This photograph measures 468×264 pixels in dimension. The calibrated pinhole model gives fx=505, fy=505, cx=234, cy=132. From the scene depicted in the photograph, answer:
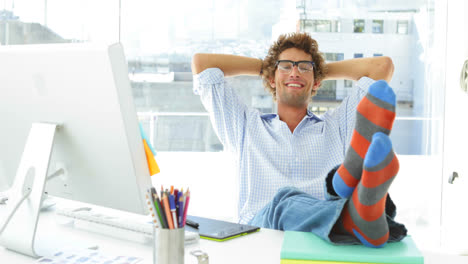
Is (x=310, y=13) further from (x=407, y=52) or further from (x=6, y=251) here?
(x=6, y=251)

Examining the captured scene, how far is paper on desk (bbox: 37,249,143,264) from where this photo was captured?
104cm

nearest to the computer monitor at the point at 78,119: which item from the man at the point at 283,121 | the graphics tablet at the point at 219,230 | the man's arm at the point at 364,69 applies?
the graphics tablet at the point at 219,230

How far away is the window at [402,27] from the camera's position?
360 cm

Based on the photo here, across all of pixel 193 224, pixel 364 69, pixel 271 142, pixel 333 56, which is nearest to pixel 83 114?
pixel 193 224

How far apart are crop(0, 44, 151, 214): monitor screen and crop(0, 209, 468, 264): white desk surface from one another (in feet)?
0.41

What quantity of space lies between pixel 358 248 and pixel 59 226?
78 centimetres

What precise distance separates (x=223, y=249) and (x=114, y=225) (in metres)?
0.29

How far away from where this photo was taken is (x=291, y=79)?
1.97 m

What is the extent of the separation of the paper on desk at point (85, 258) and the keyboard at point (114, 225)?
0.37 ft

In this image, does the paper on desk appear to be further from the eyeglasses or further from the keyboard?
the eyeglasses

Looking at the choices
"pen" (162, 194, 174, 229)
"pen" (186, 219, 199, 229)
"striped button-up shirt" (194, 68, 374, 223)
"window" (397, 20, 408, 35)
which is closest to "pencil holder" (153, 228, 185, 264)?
"pen" (162, 194, 174, 229)

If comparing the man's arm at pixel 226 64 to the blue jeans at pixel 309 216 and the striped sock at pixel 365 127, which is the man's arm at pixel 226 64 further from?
the striped sock at pixel 365 127

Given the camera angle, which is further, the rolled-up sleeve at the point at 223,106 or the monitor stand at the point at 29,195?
the rolled-up sleeve at the point at 223,106

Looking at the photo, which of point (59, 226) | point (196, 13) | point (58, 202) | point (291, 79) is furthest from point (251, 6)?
point (59, 226)
